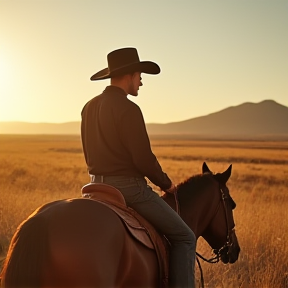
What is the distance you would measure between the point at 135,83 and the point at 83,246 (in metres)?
1.86

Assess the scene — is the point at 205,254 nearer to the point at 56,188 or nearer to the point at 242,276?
the point at 242,276

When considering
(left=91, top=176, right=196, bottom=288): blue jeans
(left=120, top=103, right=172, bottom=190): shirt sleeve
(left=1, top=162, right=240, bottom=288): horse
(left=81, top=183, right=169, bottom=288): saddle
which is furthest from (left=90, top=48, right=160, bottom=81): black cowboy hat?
(left=1, top=162, right=240, bottom=288): horse

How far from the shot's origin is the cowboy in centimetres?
484

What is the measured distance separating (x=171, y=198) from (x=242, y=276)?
330cm

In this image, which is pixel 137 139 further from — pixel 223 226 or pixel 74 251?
pixel 223 226

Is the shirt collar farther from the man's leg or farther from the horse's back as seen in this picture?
the horse's back

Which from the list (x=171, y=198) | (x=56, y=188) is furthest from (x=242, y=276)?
(x=56, y=188)

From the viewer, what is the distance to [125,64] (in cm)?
521

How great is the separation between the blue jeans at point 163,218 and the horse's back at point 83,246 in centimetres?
72

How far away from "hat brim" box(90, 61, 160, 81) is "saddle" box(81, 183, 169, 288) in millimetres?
1075

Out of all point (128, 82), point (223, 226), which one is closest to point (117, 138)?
point (128, 82)

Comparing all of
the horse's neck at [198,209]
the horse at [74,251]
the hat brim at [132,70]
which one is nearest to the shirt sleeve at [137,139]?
the hat brim at [132,70]

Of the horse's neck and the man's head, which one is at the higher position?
the man's head

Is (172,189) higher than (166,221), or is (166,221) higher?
(172,189)
